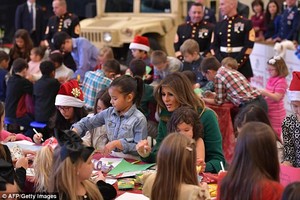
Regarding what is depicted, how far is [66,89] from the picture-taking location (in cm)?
540

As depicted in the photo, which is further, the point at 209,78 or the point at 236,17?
the point at 236,17

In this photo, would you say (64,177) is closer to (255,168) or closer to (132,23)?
(255,168)

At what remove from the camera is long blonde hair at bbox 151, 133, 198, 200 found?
135 inches

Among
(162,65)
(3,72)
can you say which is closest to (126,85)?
(162,65)

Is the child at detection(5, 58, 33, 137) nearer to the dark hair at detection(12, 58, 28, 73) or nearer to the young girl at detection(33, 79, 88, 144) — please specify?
the dark hair at detection(12, 58, 28, 73)

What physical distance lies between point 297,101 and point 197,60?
3.14 metres

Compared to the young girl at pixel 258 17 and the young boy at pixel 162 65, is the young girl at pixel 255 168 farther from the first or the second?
the young girl at pixel 258 17

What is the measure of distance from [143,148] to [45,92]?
279 cm

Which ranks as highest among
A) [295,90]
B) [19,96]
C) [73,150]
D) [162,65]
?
[295,90]

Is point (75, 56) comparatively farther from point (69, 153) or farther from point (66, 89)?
point (69, 153)

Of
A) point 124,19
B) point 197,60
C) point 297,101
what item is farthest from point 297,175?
point 124,19

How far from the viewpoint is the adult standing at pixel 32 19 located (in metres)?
11.4

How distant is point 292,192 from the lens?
9.40ft

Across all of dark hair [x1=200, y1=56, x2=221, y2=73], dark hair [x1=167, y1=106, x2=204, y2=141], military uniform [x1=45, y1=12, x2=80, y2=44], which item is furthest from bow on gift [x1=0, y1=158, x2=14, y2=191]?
military uniform [x1=45, y1=12, x2=80, y2=44]
